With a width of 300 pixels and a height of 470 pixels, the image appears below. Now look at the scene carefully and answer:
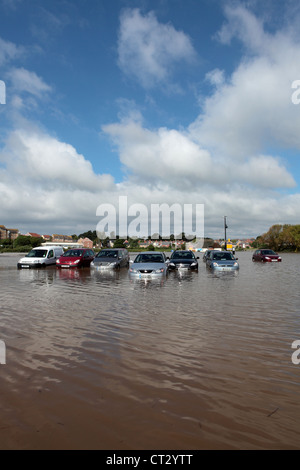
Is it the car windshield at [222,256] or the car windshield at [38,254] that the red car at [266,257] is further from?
the car windshield at [38,254]

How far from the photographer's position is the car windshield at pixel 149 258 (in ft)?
52.7

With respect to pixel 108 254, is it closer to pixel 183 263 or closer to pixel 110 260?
pixel 110 260

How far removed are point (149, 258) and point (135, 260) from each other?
800mm

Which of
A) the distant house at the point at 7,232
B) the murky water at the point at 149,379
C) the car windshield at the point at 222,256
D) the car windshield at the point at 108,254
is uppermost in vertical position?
the distant house at the point at 7,232

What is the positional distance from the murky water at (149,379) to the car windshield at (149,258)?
26.9ft

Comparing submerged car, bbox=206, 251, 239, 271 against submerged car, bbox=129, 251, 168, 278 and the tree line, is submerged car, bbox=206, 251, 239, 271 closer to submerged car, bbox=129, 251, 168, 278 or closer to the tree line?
submerged car, bbox=129, 251, 168, 278

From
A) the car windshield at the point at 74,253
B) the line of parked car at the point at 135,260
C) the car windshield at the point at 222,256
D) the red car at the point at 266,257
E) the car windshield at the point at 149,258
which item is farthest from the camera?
the red car at the point at 266,257

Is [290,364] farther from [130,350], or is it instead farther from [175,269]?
[175,269]

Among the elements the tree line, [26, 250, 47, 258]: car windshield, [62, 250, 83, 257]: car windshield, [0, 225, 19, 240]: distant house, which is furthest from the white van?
[0, 225, 19, 240]: distant house

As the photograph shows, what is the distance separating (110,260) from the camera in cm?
2039

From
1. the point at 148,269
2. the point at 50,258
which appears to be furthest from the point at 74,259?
the point at 148,269

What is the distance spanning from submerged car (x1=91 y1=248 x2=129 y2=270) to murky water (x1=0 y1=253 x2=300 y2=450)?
12309 mm

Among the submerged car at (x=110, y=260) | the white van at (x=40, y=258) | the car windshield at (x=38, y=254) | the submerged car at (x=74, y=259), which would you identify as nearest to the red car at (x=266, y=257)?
the submerged car at (x=110, y=260)
